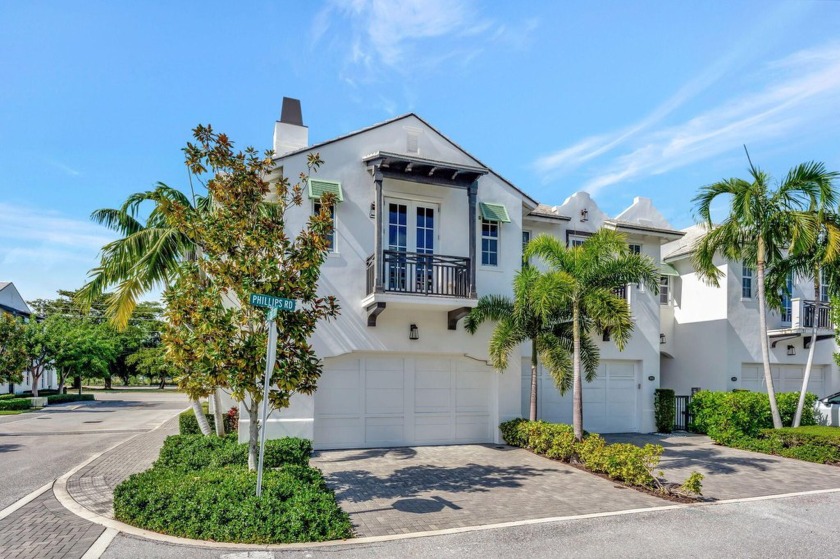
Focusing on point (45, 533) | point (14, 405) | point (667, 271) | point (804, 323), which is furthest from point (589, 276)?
point (14, 405)

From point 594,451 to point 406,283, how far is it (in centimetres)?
544

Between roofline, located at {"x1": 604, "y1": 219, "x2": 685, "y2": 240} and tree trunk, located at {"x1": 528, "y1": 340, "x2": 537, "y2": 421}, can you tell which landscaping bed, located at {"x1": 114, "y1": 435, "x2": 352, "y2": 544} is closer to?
tree trunk, located at {"x1": 528, "y1": 340, "x2": 537, "y2": 421}

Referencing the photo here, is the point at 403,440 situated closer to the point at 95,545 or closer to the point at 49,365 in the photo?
the point at 95,545

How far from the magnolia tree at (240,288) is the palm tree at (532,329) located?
541cm

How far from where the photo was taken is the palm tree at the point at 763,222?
14273 mm

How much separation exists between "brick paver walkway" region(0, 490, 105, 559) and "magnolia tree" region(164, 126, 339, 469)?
2.14 meters

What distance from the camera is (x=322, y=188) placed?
12914 millimetres

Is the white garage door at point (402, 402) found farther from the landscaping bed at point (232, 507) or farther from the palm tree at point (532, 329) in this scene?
the landscaping bed at point (232, 507)

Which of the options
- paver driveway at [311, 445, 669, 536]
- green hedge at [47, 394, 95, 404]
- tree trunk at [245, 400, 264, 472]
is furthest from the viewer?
green hedge at [47, 394, 95, 404]

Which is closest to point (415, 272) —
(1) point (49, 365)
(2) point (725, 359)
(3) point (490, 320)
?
(3) point (490, 320)

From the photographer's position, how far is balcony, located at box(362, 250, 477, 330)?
12477 millimetres

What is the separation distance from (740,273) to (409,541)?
1649 cm

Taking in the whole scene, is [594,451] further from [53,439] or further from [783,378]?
[53,439]

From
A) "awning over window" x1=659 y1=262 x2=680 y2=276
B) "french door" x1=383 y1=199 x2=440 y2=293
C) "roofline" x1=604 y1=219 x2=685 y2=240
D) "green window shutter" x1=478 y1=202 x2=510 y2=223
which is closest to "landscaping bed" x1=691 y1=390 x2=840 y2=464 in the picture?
"awning over window" x1=659 y1=262 x2=680 y2=276
